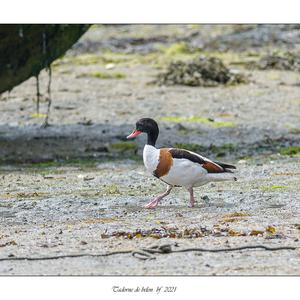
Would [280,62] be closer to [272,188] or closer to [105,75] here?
[105,75]

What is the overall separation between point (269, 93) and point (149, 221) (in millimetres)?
14707

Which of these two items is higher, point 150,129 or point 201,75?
point 150,129

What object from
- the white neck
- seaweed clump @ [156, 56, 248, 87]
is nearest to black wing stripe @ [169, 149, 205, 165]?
the white neck

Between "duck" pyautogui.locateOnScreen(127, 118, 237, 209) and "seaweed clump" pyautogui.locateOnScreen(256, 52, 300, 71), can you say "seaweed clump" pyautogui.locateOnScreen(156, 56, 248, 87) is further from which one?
"duck" pyautogui.locateOnScreen(127, 118, 237, 209)

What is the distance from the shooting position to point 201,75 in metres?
27.3

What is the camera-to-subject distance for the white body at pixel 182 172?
1240cm

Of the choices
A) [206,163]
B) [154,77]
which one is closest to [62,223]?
[206,163]

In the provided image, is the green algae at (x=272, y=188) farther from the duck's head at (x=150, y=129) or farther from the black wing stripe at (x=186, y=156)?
the duck's head at (x=150, y=129)

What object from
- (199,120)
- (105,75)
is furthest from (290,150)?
(105,75)

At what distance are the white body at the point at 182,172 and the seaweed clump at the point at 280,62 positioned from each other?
16.9m

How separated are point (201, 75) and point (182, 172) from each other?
49.5 ft

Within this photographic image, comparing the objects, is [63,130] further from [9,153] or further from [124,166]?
[124,166]

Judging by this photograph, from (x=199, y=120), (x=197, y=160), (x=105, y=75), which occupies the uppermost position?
(x=197, y=160)

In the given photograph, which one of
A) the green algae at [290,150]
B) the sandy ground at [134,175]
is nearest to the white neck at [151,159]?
the sandy ground at [134,175]
